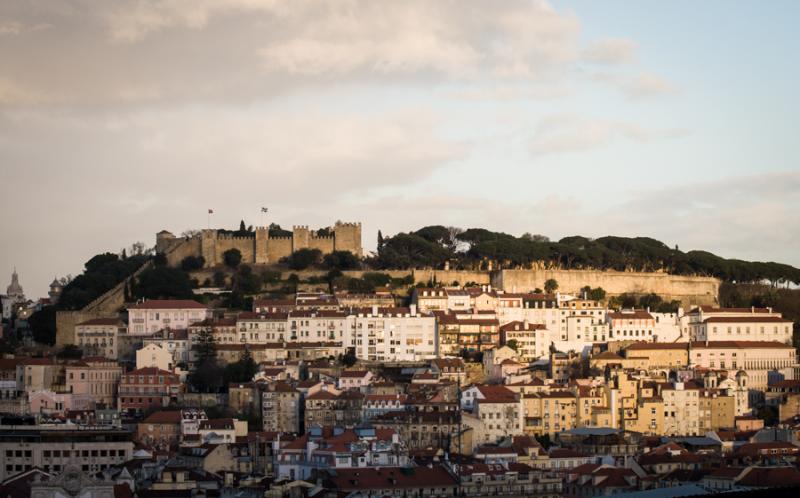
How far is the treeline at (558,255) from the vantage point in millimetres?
79688

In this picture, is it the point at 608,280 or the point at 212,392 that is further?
the point at 608,280

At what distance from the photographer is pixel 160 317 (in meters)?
69.6

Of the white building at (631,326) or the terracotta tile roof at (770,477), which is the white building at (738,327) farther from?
the terracotta tile roof at (770,477)

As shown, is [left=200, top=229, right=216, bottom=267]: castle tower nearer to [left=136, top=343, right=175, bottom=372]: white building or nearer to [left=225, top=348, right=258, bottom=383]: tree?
[left=136, top=343, right=175, bottom=372]: white building

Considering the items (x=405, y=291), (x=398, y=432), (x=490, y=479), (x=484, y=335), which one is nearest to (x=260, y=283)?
(x=405, y=291)

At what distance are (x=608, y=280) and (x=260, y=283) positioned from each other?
15980 millimetres

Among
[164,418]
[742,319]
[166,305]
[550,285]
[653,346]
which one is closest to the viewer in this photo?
[164,418]

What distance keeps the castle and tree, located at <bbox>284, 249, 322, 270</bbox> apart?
2.02ft

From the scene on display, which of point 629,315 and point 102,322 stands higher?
point 629,315

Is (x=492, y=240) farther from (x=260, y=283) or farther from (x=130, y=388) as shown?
(x=130, y=388)

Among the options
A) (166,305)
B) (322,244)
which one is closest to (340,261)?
(322,244)

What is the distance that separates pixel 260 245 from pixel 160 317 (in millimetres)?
9758

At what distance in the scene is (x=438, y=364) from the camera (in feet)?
213

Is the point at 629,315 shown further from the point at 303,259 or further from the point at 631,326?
the point at 303,259
